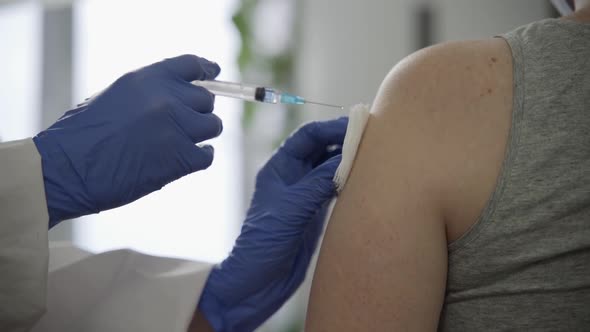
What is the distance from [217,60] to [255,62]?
278 millimetres

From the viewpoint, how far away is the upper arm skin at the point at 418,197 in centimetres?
63

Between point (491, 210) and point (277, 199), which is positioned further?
point (277, 199)

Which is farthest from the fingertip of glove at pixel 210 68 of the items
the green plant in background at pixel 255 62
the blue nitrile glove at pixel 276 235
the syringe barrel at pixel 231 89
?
the green plant in background at pixel 255 62

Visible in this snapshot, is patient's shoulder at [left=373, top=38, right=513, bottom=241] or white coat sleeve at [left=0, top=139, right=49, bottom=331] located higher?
patient's shoulder at [left=373, top=38, right=513, bottom=241]

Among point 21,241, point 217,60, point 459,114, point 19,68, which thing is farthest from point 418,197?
point 19,68

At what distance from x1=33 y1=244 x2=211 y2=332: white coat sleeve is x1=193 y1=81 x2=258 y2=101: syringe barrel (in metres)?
0.40

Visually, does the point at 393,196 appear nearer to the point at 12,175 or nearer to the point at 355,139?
the point at 355,139

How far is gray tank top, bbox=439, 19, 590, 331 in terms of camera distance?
2.01 ft

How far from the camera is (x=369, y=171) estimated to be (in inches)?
26.3

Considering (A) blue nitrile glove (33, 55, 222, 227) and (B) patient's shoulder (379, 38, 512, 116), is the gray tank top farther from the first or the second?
(A) blue nitrile glove (33, 55, 222, 227)

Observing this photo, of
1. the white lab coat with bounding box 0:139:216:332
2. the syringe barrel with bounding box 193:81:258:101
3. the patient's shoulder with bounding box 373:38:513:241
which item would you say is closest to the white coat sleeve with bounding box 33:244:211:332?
the white lab coat with bounding box 0:139:216:332

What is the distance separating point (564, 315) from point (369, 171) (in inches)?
12.9

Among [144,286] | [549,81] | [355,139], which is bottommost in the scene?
[144,286]

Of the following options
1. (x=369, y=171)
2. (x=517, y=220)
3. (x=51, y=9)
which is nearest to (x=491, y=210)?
(x=517, y=220)
